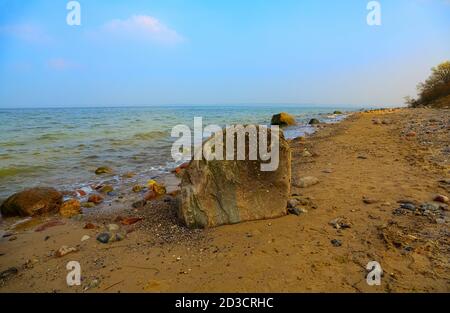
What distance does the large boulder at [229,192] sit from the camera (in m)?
4.45

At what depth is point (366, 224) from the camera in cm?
416

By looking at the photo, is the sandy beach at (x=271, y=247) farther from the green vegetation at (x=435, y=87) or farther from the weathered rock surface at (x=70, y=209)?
the green vegetation at (x=435, y=87)

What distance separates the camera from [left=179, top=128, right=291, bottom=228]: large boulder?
4.45m

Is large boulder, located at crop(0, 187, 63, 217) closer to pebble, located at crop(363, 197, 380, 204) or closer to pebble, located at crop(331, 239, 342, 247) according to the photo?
pebble, located at crop(331, 239, 342, 247)

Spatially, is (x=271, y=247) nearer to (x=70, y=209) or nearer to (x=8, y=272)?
(x=8, y=272)

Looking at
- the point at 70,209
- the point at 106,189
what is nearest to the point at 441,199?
the point at 70,209

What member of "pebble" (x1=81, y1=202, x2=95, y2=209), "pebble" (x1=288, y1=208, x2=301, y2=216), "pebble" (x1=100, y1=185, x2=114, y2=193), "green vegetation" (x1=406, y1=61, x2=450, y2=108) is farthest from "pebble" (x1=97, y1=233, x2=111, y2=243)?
"green vegetation" (x1=406, y1=61, x2=450, y2=108)

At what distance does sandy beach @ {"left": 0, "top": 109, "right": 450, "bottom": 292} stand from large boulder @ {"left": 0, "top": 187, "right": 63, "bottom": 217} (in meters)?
0.31

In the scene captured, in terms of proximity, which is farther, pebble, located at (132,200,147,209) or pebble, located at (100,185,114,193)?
pebble, located at (100,185,114,193)

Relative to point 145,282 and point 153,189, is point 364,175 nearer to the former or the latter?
point 153,189

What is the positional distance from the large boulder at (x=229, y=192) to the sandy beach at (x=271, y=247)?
19cm

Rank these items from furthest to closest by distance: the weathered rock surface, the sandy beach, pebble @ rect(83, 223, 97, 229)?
the weathered rock surface < pebble @ rect(83, 223, 97, 229) < the sandy beach

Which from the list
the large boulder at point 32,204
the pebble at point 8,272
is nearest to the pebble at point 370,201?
the pebble at point 8,272
